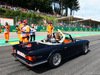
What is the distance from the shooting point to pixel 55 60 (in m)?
3.75

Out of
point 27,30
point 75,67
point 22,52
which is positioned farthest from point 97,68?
point 27,30

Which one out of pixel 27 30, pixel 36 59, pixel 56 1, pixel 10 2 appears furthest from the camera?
pixel 56 1

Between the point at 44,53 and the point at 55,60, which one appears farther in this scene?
the point at 55,60

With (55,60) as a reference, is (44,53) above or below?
above

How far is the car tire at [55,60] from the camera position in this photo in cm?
351

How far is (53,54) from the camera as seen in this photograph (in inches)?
140

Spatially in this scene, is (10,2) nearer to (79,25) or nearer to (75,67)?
(79,25)

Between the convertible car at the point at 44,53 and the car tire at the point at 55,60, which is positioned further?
the car tire at the point at 55,60

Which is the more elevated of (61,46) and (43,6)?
(43,6)

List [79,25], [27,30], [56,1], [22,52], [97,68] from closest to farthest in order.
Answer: [22,52], [97,68], [27,30], [79,25], [56,1]

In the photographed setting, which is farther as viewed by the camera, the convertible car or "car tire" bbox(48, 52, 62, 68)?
"car tire" bbox(48, 52, 62, 68)

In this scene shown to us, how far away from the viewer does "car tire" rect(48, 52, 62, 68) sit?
351 centimetres

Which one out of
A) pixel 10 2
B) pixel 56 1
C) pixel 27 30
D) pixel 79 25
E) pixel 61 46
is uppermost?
pixel 56 1

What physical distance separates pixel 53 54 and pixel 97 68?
1855 millimetres
